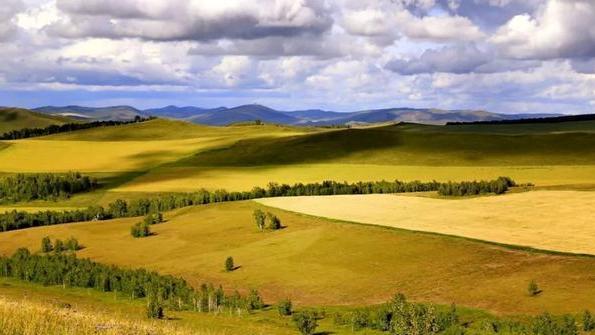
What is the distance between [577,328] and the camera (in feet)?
181

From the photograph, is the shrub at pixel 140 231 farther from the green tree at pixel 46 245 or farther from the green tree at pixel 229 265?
the green tree at pixel 229 265

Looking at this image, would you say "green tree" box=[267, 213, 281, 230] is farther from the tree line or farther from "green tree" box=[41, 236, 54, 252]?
"green tree" box=[41, 236, 54, 252]

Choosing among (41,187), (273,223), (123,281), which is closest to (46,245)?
(123,281)

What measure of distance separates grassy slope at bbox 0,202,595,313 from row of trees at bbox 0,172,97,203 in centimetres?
4592

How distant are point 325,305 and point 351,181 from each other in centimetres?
8809

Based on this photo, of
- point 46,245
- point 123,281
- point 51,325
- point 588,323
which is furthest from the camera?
point 46,245

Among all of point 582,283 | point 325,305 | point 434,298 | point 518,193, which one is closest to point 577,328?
point 582,283

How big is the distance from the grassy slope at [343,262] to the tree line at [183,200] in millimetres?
16066

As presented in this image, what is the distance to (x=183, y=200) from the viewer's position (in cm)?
14462

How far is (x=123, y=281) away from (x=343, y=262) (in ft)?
96.1

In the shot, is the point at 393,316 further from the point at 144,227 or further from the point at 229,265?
the point at 144,227

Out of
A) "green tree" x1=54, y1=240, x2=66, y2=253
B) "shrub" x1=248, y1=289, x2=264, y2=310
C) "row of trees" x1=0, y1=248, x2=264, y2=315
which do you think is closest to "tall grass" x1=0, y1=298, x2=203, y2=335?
"row of trees" x1=0, y1=248, x2=264, y2=315

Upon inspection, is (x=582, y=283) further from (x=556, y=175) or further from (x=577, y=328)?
(x=556, y=175)

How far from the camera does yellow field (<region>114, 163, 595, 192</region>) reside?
15138 centimetres
